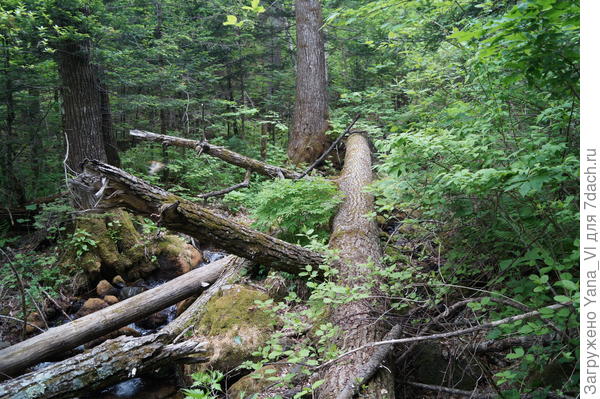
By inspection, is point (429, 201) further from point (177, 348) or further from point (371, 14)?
point (177, 348)

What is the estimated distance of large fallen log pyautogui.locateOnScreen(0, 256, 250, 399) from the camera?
12.2 feet

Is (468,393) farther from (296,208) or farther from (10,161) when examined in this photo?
(10,161)

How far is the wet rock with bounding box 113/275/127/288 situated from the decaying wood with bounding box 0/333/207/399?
3.46m

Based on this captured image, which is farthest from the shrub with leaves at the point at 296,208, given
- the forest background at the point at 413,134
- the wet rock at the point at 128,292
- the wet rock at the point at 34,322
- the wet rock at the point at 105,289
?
the wet rock at the point at 34,322

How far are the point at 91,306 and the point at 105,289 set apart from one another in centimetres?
61

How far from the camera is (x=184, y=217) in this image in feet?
12.5

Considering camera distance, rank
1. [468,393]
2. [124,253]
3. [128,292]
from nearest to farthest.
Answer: [468,393] → [128,292] → [124,253]

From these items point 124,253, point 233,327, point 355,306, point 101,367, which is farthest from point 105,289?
point 355,306

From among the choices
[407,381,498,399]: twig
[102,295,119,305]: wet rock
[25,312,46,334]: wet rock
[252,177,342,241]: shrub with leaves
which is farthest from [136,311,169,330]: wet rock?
[407,381,498,399]: twig

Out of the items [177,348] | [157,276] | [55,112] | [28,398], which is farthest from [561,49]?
[55,112]

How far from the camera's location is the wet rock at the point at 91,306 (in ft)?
20.9

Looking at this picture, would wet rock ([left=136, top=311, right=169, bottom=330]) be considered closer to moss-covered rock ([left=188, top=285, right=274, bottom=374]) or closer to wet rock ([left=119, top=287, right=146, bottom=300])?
wet rock ([left=119, top=287, right=146, bottom=300])

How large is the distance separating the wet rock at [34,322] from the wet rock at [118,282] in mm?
1387

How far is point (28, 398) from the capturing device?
361 centimetres
